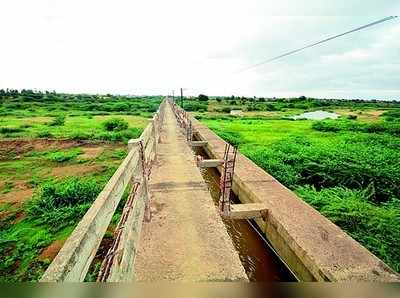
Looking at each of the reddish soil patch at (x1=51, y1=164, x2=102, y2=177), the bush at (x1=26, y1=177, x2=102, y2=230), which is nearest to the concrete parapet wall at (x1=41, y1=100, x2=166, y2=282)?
the bush at (x1=26, y1=177, x2=102, y2=230)

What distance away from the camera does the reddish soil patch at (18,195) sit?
703 centimetres

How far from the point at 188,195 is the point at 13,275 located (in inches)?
117

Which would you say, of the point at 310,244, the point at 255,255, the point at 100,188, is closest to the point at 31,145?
the point at 100,188

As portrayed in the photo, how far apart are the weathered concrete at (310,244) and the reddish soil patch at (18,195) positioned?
5.88 metres

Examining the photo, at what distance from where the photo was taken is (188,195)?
5.23m

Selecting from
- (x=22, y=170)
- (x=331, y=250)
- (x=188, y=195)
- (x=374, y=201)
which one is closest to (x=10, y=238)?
(x=188, y=195)

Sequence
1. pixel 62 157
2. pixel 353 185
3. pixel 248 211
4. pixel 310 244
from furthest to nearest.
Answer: pixel 62 157, pixel 353 185, pixel 248 211, pixel 310 244

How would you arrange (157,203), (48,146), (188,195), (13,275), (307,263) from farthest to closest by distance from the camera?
(48,146) → (188,195) → (157,203) → (13,275) → (307,263)

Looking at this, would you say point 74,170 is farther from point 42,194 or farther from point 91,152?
point 42,194

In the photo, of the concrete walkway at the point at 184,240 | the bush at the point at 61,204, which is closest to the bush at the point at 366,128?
the concrete walkway at the point at 184,240

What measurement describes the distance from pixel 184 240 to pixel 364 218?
396 centimetres

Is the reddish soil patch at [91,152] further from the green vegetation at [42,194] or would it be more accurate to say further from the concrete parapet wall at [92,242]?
the concrete parapet wall at [92,242]

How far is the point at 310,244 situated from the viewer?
3750mm

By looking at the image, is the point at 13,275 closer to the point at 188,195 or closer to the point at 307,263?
the point at 188,195
